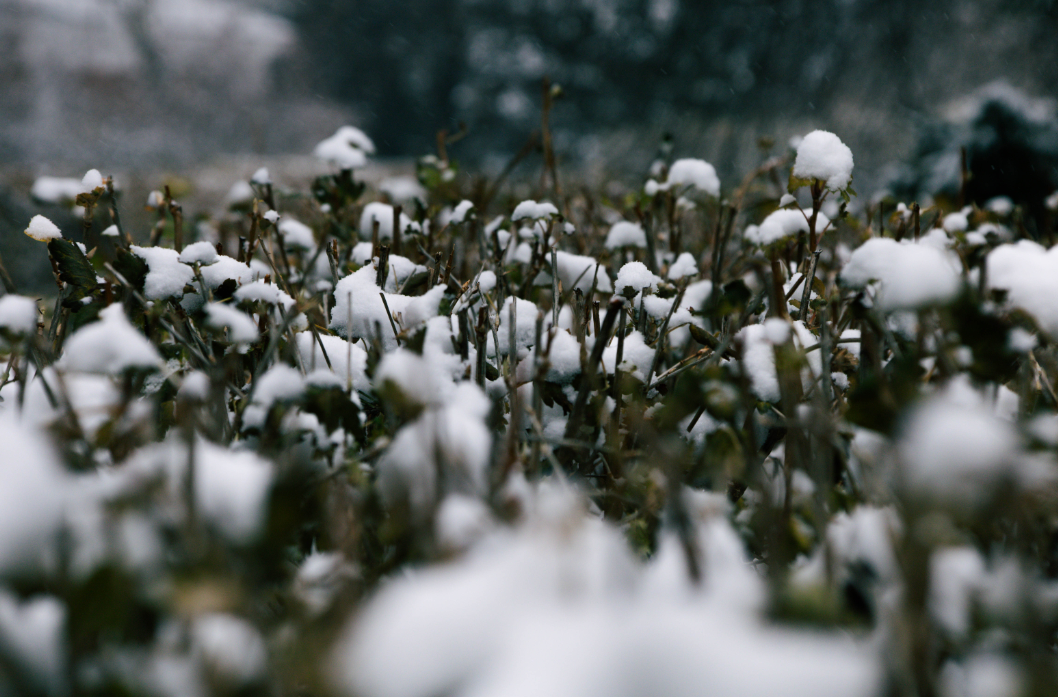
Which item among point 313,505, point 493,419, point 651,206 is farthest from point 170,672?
point 651,206

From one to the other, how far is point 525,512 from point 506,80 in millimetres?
11119

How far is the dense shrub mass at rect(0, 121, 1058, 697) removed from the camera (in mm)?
297

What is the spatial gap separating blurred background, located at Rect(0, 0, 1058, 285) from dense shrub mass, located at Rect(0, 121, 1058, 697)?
3.33ft

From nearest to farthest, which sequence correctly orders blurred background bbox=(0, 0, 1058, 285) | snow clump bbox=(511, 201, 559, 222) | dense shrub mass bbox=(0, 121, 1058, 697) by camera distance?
dense shrub mass bbox=(0, 121, 1058, 697) < snow clump bbox=(511, 201, 559, 222) < blurred background bbox=(0, 0, 1058, 285)

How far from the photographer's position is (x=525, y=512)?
0.45m

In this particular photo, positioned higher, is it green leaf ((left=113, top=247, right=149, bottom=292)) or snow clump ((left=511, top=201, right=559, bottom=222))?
snow clump ((left=511, top=201, right=559, bottom=222))

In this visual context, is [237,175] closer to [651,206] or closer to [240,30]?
[651,206]

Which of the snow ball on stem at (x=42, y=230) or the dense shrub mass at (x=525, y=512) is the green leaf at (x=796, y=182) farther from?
the snow ball on stem at (x=42, y=230)

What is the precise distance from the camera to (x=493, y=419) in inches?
24.1

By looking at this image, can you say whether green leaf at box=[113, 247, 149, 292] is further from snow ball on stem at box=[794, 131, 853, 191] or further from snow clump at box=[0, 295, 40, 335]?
snow ball on stem at box=[794, 131, 853, 191]

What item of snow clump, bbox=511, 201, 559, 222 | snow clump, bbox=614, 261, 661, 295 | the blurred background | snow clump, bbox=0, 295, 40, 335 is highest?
the blurred background

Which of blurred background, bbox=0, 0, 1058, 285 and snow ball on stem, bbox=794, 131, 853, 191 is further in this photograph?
blurred background, bbox=0, 0, 1058, 285

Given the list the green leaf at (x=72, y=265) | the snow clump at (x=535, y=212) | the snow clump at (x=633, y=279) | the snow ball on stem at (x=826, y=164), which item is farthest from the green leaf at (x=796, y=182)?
the green leaf at (x=72, y=265)

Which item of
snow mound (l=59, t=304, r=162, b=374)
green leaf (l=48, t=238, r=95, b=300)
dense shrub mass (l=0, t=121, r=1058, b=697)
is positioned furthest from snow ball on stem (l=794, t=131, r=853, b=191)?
green leaf (l=48, t=238, r=95, b=300)
